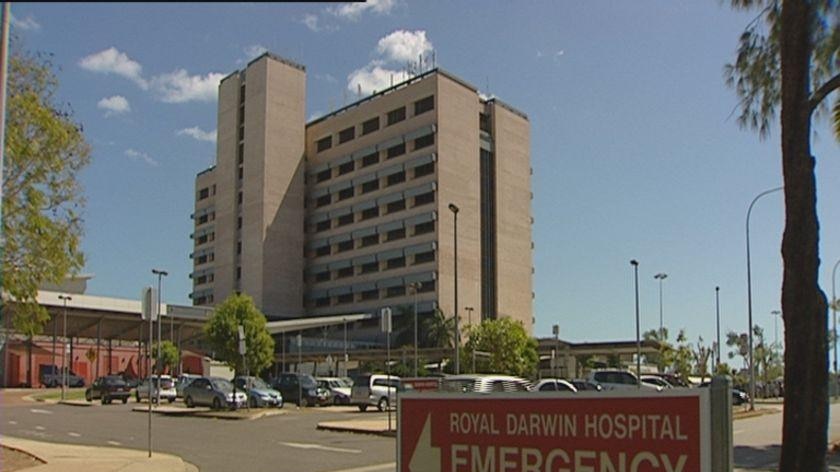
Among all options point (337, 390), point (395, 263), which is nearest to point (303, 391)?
point (337, 390)

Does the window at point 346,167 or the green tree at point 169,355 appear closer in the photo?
the green tree at point 169,355

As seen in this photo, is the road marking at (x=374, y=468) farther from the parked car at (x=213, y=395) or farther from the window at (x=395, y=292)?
the window at (x=395, y=292)

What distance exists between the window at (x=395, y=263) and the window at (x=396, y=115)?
1572 cm

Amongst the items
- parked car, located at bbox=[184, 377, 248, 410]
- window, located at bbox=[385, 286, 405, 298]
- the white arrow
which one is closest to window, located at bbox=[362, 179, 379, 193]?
window, located at bbox=[385, 286, 405, 298]

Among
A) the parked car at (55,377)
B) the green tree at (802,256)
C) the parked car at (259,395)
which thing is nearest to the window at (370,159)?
the parked car at (55,377)

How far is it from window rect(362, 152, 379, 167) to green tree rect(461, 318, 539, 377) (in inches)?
1302

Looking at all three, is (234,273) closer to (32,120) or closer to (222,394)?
(222,394)

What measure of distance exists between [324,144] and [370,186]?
10245mm

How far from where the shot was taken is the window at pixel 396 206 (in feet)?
A: 322

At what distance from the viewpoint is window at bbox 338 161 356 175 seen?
342ft

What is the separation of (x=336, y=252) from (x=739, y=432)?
255 ft

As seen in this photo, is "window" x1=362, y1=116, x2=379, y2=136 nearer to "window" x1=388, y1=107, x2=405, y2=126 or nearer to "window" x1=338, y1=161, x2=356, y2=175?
"window" x1=388, y1=107, x2=405, y2=126

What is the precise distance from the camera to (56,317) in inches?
3150

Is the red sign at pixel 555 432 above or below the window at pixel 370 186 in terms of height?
below
